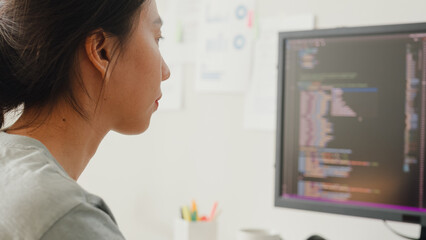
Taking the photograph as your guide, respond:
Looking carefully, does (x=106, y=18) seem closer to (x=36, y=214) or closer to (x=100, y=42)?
(x=100, y=42)

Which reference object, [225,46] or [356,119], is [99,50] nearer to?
[356,119]

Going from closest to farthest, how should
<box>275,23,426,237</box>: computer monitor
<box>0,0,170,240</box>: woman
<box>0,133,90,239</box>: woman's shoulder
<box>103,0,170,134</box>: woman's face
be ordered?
1. <box>0,133,90,239</box>: woman's shoulder
2. <box>0,0,170,240</box>: woman
3. <box>103,0,170,134</box>: woman's face
4. <box>275,23,426,237</box>: computer monitor

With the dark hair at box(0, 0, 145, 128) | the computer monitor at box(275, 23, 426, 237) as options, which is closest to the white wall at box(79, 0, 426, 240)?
the computer monitor at box(275, 23, 426, 237)

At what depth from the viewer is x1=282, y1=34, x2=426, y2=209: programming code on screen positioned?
3.18 feet

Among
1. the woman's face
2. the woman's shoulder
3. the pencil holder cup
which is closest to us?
the woman's shoulder

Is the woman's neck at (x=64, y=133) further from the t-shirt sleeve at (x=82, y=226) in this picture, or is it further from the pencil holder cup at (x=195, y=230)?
the pencil holder cup at (x=195, y=230)

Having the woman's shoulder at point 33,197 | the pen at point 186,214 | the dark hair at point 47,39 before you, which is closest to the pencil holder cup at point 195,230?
the pen at point 186,214

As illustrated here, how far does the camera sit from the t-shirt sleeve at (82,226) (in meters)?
0.46

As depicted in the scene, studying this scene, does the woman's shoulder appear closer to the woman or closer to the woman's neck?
the woman

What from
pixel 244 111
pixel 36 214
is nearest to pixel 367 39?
pixel 244 111

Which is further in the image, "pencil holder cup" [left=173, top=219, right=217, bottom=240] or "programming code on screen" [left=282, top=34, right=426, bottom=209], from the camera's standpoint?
"pencil holder cup" [left=173, top=219, right=217, bottom=240]

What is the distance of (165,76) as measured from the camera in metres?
0.79

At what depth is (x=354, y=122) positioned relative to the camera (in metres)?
1.02

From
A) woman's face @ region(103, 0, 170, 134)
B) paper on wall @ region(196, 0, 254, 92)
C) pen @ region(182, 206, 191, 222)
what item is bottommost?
pen @ region(182, 206, 191, 222)
